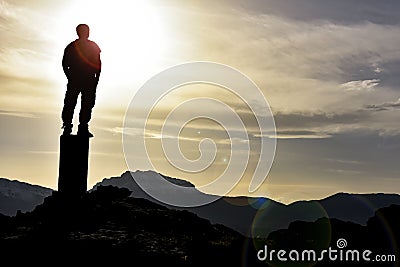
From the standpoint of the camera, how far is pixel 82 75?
20016 mm

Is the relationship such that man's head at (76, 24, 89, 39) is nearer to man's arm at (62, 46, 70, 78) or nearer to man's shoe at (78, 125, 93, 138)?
man's arm at (62, 46, 70, 78)

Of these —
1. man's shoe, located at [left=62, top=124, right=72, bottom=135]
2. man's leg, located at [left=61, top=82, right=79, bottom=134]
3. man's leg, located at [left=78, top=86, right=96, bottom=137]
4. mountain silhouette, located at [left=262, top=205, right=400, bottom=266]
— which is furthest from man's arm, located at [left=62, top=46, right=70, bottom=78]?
mountain silhouette, located at [left=262, top=205, right=400, bottom=266]

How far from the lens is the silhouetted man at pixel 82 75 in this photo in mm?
19703

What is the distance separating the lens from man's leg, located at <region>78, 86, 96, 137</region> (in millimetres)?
20297

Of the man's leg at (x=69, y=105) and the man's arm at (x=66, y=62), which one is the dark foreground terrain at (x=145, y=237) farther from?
the man's arm at (x=66, y=62)

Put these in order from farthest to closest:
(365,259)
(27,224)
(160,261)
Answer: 1. (27,224)
2. (365,259)
3. (160,261)

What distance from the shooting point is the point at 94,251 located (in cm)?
1504

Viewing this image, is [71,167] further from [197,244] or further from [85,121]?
[197,244]

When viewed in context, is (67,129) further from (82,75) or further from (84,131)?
(82,75)

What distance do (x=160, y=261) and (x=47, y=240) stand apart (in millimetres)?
3817

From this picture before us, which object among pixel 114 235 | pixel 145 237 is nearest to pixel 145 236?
pixel 145 237

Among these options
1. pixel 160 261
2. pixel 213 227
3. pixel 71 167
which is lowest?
pixel 160 261

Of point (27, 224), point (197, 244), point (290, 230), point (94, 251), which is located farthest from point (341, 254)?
point (27, 224)

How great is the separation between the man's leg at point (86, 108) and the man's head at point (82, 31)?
2.08 metres
